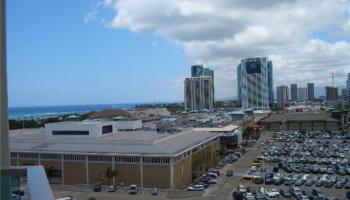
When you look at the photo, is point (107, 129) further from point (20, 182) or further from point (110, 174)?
point (20, 182)

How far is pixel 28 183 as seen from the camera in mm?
2576

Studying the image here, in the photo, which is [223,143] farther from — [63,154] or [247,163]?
[63,154]

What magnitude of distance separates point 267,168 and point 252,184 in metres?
3.71

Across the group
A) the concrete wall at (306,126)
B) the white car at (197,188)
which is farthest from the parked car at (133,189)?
the concrete wall at (306,126)

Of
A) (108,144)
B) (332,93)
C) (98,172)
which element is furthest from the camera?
(332,93)

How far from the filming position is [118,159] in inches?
677

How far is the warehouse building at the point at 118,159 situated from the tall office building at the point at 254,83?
50.2 m

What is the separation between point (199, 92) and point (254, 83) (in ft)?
38.0

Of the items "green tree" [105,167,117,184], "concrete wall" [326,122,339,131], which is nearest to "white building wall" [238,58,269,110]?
"concrete wall" [326,122,339,131]

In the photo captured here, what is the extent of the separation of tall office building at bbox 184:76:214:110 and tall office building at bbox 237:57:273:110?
7.06 m

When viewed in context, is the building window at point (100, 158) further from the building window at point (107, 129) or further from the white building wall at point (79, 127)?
the building window at point (107, 129)

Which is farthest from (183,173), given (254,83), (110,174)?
(254,83)

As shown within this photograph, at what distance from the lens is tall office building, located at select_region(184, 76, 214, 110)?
75.4 metres

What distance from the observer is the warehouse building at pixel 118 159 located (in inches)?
658
